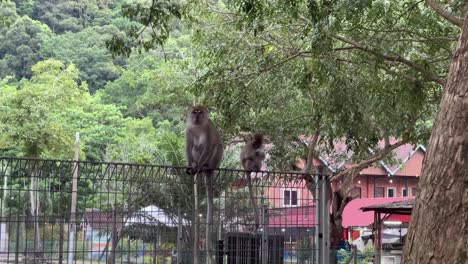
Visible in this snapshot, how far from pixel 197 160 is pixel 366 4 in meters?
3.60

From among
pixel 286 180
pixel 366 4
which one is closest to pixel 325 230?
pixel 286 180

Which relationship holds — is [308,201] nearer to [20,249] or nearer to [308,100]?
[20,249]

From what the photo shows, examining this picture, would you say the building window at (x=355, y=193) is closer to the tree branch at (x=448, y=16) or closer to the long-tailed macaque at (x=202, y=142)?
the tree branch at (x=448, y=16)

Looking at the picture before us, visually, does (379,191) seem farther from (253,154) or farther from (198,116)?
(198,116)

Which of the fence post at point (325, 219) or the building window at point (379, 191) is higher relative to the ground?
the building window at point (379, 191)

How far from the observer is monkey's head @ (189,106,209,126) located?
11242 mm

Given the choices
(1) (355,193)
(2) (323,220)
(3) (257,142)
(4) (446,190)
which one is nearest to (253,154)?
(3) (257,142)

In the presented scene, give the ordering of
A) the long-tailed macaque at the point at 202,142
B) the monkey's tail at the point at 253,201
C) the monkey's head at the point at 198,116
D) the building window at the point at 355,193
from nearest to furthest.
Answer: the monkey's tail at the point at 253,201 → the long-tailed macaque at the point at 202,142 → the monkey's head at the point at 198,116 → the building window at the point at 355,193

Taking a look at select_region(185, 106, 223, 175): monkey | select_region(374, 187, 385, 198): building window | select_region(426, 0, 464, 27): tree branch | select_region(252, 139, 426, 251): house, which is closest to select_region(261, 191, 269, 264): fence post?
select_region(252, 139, 426, 251): house

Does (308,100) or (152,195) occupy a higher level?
(308,100)

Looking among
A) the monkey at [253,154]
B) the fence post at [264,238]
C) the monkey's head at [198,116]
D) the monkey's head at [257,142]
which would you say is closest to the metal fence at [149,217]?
the fence post at [264,238]

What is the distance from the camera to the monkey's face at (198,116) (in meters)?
11.2

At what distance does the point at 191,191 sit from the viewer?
24.5 feet

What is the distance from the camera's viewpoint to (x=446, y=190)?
3709 mm
